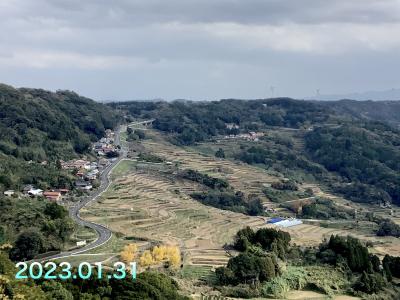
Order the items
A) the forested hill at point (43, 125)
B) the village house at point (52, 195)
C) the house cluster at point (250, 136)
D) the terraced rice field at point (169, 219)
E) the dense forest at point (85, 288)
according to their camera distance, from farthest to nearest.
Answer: the house cluster at point (250, 136) < the forested hill at point (43, 125) < the village house at point (52, 195) < the terraced rice field at point (169, 219) < the dense forest at point (85, 288)

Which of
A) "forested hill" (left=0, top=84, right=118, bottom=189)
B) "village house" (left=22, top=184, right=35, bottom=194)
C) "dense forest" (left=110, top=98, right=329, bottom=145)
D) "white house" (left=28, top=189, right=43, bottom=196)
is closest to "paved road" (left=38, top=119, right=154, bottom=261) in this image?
"white house" (left=28, top=189, right=43, bottom=196)

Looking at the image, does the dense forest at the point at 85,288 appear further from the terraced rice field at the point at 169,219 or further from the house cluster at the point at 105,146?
the house cluster at the point at 105,146

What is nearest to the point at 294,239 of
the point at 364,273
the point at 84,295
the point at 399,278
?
the point at 399,278

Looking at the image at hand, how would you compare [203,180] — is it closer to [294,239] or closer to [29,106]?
[294,239]

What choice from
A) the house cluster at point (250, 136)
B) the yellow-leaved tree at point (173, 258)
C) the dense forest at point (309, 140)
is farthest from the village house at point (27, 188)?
the house cluster at point (250, 136)

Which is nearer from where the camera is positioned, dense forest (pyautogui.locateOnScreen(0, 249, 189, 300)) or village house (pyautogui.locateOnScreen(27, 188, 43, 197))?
dense forest (pyautogui.locateOnScreen(0, 249, 189, 300))

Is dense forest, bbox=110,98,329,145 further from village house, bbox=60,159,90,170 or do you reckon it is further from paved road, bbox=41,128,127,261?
paved road, bbox=41,128,127,261

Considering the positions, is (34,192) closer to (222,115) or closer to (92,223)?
(92,223)
